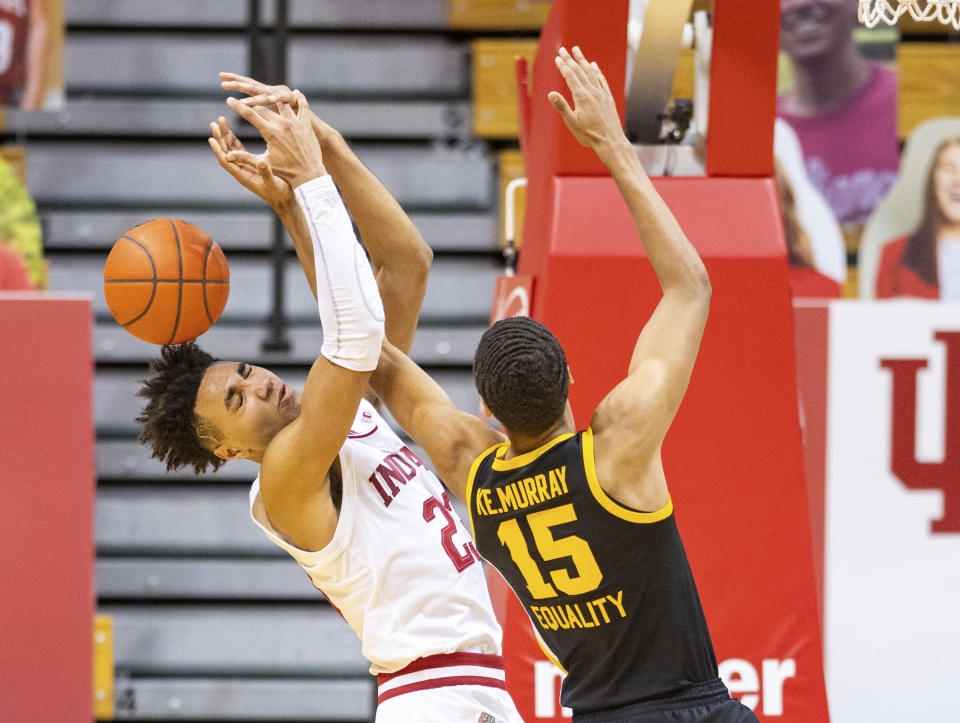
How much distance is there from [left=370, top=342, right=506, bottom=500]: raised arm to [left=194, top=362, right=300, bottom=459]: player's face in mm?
279

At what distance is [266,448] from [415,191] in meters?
4.36

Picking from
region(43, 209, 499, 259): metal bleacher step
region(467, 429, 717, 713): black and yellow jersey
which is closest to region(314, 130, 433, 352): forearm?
region(467, 429, 717, 713): black and yellow jersey

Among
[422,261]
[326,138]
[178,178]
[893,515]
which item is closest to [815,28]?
[893,515]

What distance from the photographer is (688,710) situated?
241 centimetres

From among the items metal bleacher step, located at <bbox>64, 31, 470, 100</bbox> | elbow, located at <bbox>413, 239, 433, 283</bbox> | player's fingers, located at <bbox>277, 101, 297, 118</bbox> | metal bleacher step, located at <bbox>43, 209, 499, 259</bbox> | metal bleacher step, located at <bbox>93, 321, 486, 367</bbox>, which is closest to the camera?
player's fingers, located at <bbox>277, 101, 297, 118</bbox>

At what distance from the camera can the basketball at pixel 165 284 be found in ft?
9.38

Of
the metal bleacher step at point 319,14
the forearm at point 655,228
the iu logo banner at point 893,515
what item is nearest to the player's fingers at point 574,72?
the forearm at point 655,228

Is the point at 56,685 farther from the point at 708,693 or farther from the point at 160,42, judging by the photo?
the point at 160,42

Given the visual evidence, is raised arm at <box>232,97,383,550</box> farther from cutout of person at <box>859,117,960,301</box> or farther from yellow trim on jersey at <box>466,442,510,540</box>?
cutout of person at <box>859,117,960,301</box>

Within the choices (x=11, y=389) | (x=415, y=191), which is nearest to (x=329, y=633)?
(x=11, y=389)

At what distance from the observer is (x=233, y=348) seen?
6.40 metres

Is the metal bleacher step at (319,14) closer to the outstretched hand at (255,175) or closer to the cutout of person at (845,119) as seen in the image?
the cutout of person at (845,119)

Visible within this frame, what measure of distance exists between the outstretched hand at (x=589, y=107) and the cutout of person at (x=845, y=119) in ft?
14.9

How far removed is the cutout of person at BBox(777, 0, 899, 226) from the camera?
675 cm
